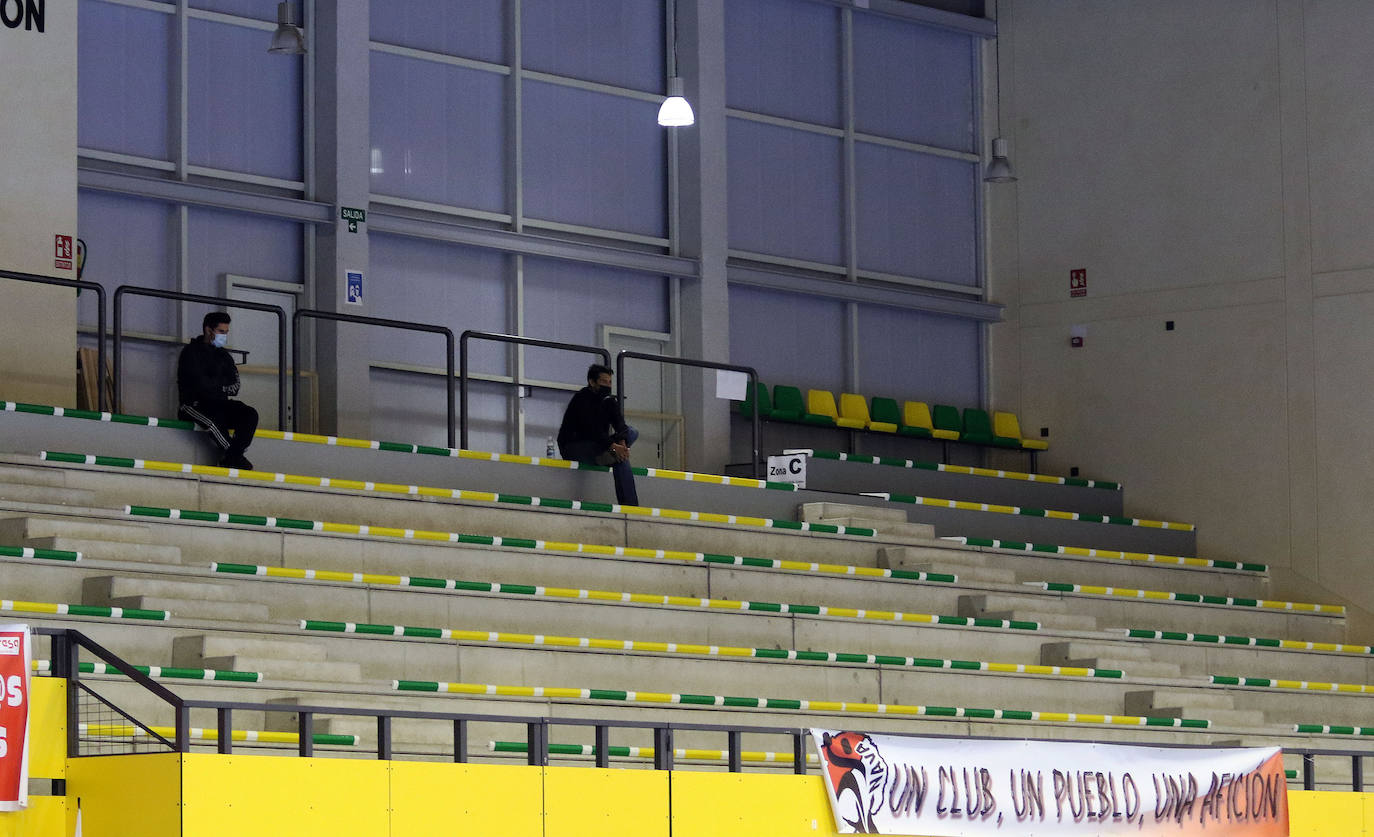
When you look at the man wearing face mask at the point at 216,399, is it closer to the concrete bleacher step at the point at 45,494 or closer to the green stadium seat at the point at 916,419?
the concrete bleacher step at the point at 45,494

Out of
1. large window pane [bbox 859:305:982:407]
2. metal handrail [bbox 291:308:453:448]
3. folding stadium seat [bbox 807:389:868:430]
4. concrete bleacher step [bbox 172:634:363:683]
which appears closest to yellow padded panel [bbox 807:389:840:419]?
folding stadium seat [bbox 807:389:868:430]

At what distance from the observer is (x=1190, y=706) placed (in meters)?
14.5

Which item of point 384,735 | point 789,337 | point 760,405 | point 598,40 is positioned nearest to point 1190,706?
point 760,405

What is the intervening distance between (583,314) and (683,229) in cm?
144

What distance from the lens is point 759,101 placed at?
2066cm

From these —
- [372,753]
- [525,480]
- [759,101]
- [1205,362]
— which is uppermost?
[759,101]

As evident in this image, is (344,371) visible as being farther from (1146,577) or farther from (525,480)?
(1146,577)

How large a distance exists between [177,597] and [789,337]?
10302 mm

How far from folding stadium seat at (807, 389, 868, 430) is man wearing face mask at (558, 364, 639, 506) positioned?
195 inches

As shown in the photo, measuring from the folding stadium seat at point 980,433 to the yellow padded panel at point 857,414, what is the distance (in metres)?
0.99

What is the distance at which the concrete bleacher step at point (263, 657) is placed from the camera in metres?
10.5

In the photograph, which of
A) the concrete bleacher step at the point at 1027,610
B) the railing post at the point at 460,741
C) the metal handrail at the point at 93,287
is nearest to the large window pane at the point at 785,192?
the concrete bleacher step at the point at 1027,610

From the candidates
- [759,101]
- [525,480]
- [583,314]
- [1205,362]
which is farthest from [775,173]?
[525,480]

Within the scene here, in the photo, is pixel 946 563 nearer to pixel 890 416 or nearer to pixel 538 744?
pixel 890 416
